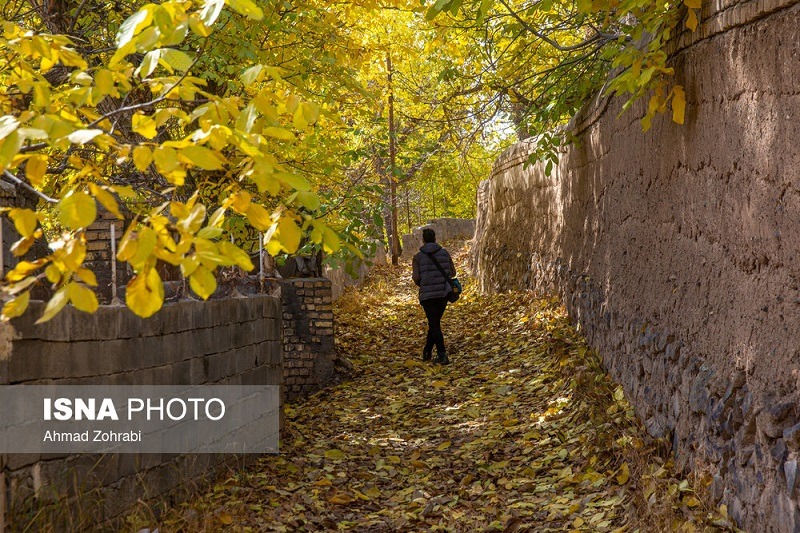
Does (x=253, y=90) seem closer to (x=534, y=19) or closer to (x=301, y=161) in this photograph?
(x=301, y=161)

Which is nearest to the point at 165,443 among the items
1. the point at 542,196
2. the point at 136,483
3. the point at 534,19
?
the point at 136,483

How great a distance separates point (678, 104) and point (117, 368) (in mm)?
3623

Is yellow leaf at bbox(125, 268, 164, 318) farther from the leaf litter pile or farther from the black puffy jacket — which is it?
the black puffy jacket

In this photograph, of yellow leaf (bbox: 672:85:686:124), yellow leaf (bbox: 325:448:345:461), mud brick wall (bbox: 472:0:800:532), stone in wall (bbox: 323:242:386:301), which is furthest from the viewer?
stone in wall (bbox: 323:242:386:301)

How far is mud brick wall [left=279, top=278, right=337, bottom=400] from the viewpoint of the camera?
1059cm

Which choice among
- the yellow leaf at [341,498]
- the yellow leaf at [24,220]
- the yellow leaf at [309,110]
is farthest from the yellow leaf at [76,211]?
the yellow leaf at [341,498]

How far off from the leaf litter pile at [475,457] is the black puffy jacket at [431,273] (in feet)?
2.82

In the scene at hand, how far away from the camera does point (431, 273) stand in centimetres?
1107

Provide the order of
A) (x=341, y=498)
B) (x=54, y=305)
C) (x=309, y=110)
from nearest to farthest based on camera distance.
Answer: (x=54, y=305) < (x=309, y=110) < (x=341, y=498)

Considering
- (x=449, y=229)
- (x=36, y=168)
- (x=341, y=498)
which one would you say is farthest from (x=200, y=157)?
(x=449, y=229)

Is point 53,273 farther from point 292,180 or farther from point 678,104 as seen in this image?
point 678,104

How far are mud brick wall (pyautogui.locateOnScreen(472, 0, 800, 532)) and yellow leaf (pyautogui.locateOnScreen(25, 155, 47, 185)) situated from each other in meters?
2.99

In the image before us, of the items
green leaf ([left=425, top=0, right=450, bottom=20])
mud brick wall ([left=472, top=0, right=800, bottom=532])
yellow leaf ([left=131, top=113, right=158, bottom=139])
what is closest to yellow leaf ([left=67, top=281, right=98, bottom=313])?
yellow leaf ([left=131, top=113, right=158, bottom=139])

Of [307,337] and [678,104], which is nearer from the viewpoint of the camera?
[678,104]
